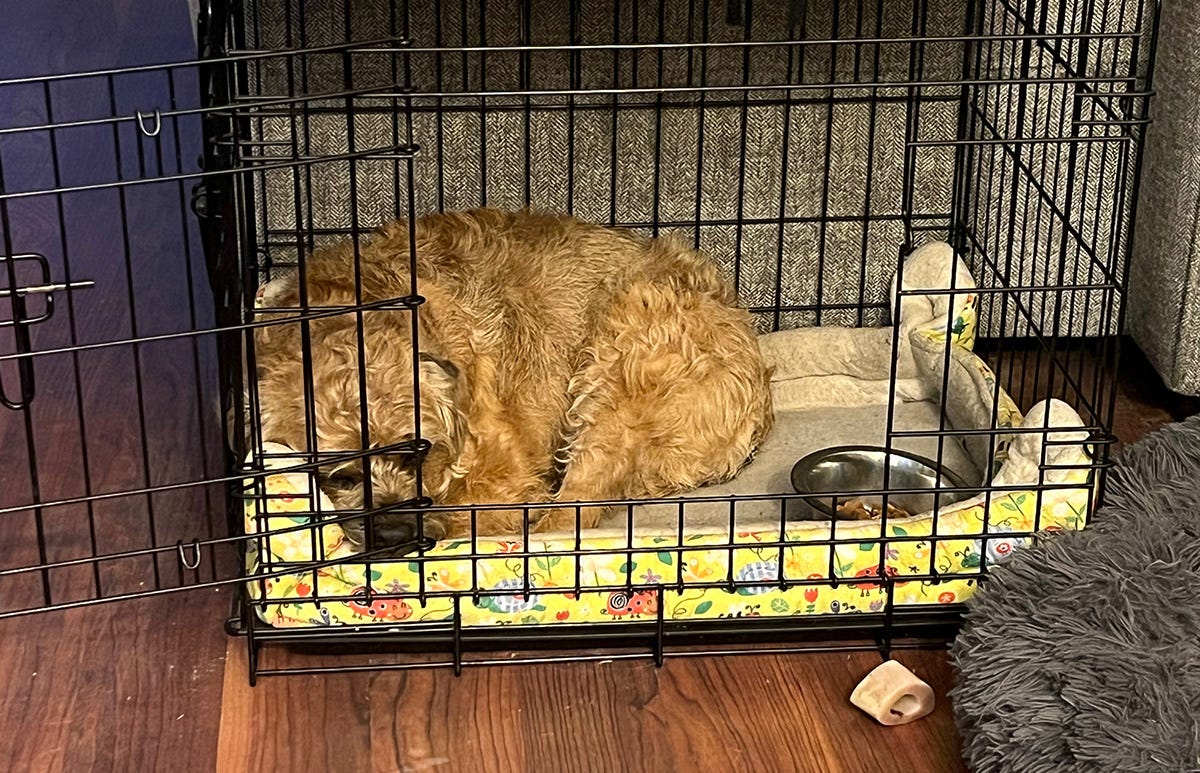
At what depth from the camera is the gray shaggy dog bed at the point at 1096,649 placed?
95.1 inches

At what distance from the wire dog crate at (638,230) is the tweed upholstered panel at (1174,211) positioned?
86mm

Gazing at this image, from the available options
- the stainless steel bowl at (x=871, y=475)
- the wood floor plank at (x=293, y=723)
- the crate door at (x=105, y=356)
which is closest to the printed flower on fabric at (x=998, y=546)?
the stainless steel bowl at (x=871, y=475)

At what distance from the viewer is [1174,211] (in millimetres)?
3689

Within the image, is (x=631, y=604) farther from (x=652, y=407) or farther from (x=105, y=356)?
(x=105, y=356)

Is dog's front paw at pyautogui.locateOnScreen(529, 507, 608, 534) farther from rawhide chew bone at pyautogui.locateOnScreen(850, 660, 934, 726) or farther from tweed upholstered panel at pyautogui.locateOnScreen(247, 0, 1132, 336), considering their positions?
tweed upholstered panel at pyautogui.locateOnScreen(247, 0, 1132, 336)

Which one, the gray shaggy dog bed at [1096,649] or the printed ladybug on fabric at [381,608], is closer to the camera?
the gray shaggy dog bed at [1096,649]

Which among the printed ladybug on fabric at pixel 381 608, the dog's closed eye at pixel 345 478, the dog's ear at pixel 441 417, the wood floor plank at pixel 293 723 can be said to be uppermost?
the dog's ear at pixel 441 417

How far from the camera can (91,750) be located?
271 cm

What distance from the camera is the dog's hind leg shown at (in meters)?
3.46

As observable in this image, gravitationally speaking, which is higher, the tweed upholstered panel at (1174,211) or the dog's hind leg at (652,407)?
the tweed upholstered panel at (1174,211)

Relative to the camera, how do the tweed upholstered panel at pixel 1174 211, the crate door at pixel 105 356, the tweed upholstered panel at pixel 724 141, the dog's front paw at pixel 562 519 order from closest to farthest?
the crate door at pixel 105 356 < the dog's front paw at pixel 562 519 < the tweed upholstered panel at pixel 1174 211 < the tweed upholstered panel at pixel 724 141

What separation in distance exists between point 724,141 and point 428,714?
Result: 1887 millimetres

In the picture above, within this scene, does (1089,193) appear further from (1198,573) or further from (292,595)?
(292,595)

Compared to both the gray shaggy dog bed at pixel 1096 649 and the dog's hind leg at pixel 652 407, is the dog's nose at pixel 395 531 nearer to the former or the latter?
the dog's hind leg at pixel 652 407
